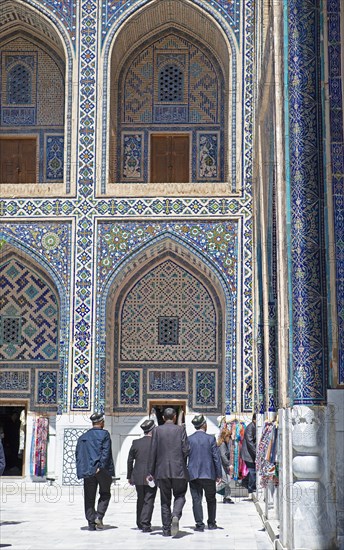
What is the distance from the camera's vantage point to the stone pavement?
7883mm

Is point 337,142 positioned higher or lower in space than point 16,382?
higher

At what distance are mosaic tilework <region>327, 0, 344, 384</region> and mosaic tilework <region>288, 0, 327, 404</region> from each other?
108 mm

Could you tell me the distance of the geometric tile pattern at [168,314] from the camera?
15289 millimetres

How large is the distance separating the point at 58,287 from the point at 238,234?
278 cm

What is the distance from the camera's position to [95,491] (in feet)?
28.5

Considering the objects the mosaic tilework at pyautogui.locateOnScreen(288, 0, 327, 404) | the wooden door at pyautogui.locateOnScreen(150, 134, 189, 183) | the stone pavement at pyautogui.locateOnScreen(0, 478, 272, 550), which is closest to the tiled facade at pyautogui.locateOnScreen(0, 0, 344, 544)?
the wooden door at pyautogui.locateOnScreen(150, 134, 189, 183)

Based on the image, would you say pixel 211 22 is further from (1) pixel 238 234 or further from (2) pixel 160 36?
(1) pixel 238 234

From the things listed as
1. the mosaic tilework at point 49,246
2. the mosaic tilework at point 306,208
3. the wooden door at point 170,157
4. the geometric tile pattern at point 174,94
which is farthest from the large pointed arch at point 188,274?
the mosaic tilework at point 306,208

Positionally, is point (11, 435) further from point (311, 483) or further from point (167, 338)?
point (311, 483)

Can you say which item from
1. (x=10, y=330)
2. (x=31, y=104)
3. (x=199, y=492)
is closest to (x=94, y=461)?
(x=199, y=492)

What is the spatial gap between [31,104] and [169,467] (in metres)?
9.20

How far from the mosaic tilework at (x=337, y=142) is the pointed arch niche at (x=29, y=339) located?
902cm

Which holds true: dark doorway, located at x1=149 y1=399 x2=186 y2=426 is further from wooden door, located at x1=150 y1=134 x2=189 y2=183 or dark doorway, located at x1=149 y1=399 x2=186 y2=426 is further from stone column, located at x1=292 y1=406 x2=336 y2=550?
stone column, located at x1=292 y1=406 x2=336 y2=550

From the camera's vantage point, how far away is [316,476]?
21.9ft
